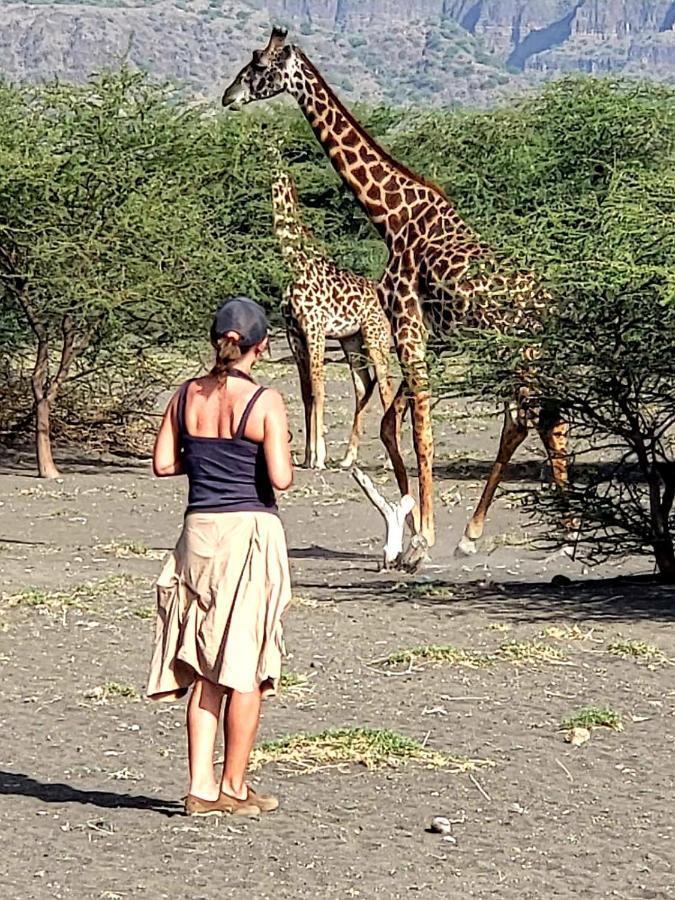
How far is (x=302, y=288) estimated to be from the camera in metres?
17.9

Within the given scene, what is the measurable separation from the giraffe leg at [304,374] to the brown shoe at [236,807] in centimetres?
1157

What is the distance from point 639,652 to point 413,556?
2.94m

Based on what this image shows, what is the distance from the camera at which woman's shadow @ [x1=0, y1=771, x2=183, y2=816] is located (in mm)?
5855

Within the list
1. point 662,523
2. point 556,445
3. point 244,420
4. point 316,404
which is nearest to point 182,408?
point 244,420

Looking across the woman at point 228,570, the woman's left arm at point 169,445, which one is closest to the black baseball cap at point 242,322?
the woman at point 228,570

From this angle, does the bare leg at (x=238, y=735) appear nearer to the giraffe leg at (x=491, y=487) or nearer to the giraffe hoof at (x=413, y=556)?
the giraffe hoof at (x=413, y=556)

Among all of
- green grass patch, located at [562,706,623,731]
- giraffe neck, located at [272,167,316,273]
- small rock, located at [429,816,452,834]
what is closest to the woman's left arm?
small rock, located at [429,816,452,834]

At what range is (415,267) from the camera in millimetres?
12602

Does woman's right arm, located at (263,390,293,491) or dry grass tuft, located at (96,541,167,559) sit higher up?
woman's right arm, located at (263,390,293,491)

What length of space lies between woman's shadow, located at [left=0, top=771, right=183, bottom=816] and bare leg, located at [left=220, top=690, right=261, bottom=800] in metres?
0.22

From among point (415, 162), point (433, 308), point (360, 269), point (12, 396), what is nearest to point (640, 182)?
point (433, 308)

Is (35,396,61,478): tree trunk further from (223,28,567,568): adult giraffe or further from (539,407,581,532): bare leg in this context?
(539,407,581,532): bare leg

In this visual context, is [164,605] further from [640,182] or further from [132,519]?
[132,519]

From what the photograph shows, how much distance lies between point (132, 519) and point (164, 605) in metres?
8.76
